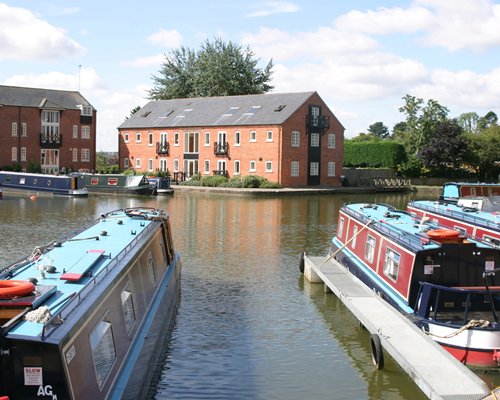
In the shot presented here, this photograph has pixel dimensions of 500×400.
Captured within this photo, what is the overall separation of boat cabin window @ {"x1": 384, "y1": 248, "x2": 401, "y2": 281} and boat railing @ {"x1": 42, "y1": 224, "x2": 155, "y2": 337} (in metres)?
5.26

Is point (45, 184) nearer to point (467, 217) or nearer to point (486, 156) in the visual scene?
point (467, 217)

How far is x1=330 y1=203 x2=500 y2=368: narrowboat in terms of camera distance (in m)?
10.7

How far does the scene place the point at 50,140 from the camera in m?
60.3

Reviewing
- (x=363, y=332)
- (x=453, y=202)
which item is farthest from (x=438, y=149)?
(x=363, y=332)

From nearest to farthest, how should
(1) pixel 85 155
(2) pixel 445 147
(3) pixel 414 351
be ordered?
(3) pixel 414 351
(2) pixel 445 147
(1) pixel 85 155

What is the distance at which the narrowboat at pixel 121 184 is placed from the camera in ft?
151

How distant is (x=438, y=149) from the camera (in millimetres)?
62875

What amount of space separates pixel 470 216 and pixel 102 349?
13554 millimetres

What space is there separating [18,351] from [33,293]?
4.24 feet

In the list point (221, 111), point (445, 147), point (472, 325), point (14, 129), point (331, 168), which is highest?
point (221, 111)

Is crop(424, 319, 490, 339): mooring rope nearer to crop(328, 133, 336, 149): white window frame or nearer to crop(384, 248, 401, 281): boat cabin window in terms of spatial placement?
crop(384, 248, 401, 281): boat cabin window

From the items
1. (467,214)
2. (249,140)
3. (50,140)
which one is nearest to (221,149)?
(249,140)

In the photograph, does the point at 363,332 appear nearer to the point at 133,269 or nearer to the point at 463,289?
the point at 463,289

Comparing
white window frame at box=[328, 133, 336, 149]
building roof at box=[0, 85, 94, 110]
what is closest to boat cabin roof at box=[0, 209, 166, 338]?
white window frame at box=[328, 133, 336, 149]
